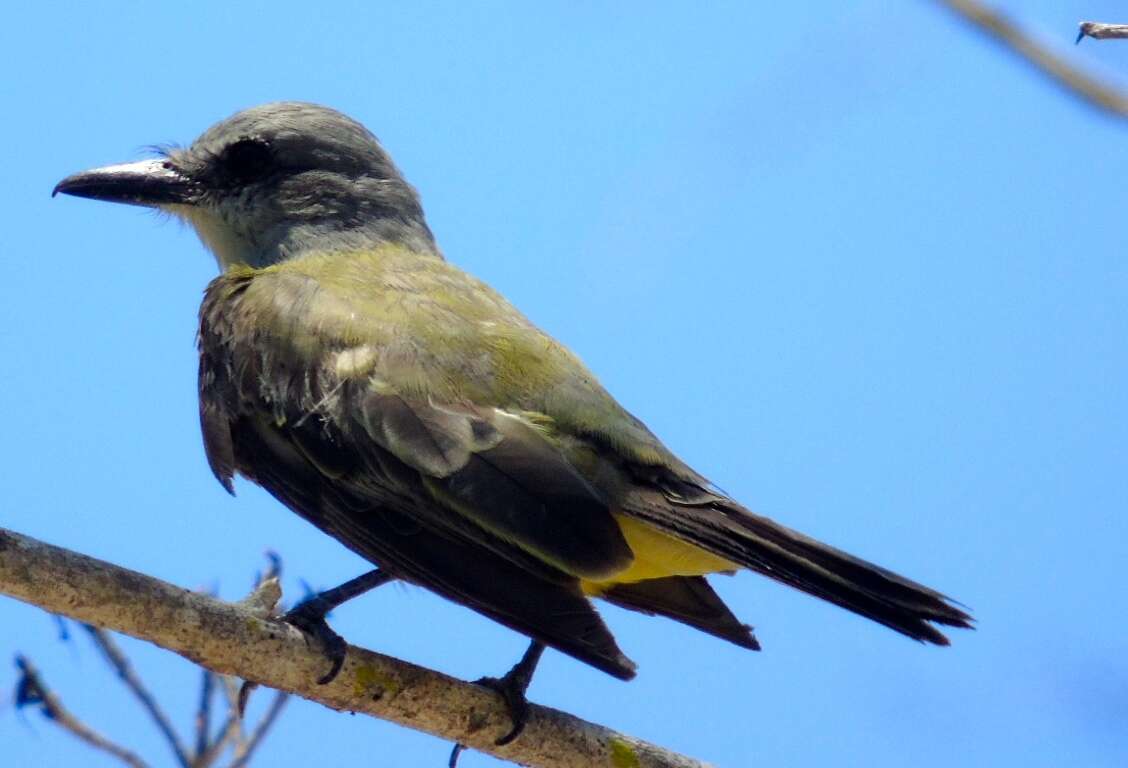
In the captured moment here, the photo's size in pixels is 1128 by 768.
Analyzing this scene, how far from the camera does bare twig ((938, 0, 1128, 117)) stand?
3146 mm

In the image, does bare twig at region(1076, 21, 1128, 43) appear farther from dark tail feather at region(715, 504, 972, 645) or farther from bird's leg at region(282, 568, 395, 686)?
bird's leg at region(282, 568, 395, 686)

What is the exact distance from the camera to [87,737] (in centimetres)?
475

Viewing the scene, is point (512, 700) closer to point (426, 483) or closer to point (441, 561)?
point (441, 561)

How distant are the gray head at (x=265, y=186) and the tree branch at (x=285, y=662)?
2.14 meters

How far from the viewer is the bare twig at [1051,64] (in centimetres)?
315

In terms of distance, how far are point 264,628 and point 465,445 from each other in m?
0.83

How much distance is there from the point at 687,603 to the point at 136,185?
9.15 ft

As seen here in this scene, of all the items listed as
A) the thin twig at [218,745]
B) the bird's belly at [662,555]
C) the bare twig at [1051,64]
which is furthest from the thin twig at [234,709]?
the bare twig at [1051,64]

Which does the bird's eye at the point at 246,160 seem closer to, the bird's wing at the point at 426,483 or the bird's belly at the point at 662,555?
the bird's wing at the point at 426,483

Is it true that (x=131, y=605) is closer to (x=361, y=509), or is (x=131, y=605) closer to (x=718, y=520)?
(x=361, y=509)

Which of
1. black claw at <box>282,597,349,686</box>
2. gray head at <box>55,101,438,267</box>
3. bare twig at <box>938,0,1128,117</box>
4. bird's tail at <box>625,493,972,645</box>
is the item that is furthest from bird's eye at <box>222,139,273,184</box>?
bare twig at <box>938,0,1128,117</box>

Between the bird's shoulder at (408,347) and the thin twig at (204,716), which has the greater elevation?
the bird's shoulder at (408,347)

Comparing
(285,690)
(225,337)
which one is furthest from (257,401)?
(285,690)

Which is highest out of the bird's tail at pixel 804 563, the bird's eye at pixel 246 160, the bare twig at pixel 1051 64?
the bare twig at pixel 1051 64
